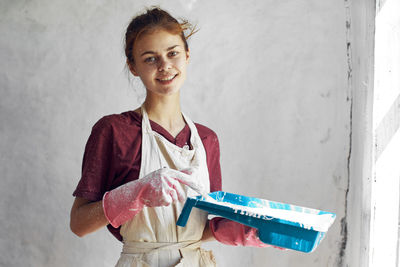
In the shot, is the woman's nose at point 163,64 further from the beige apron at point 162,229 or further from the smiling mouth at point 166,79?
the beige apron at point 162,229

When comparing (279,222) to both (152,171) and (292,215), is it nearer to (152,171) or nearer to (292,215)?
(292,215)

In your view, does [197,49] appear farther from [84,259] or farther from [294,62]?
[84,259]

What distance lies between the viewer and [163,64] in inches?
61.1

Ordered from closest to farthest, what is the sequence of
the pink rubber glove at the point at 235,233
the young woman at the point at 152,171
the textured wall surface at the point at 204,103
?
the young woman at the point at 152,171, the pink rubber glove at the point at 235,233, the textured wall surface at the point at 204,103

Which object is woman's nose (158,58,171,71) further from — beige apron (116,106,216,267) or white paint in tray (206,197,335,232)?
white paint in tray (206,197,335,232)

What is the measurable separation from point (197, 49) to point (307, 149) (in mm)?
622

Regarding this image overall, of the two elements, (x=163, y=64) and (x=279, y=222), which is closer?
(x=279, y=222)

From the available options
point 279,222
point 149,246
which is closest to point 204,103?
point 149,246

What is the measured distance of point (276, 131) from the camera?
214 cm

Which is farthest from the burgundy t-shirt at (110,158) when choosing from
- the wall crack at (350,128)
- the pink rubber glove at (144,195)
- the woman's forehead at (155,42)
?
the wall crack at (350,128)

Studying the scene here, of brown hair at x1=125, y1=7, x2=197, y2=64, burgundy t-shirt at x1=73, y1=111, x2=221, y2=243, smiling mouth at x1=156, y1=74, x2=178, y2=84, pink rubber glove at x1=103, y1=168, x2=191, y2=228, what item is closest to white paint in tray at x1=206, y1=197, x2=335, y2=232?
pink rubber glove at x1=103, y1=168, x2=191, y2=228

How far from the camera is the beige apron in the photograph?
144cm

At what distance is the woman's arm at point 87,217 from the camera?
1.41m

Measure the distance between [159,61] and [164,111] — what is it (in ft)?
0.53
